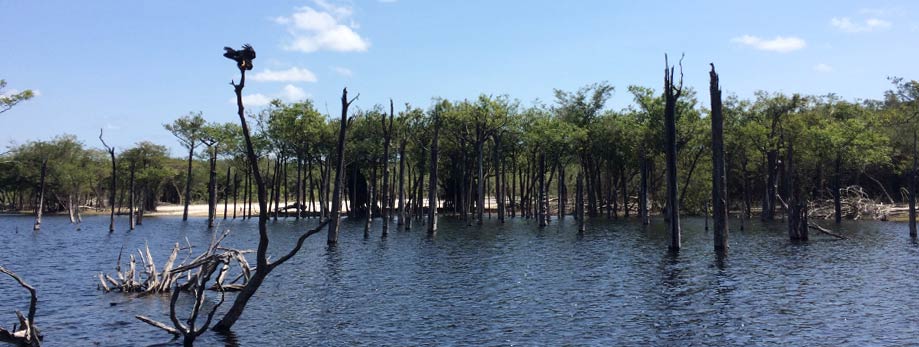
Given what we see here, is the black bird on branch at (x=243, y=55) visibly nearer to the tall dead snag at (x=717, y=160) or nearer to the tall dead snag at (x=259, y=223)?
the tall dead snag at (x=259, y=223)

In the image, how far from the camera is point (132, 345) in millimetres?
18609

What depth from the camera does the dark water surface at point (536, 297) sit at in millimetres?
19781

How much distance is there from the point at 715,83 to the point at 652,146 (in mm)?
44780

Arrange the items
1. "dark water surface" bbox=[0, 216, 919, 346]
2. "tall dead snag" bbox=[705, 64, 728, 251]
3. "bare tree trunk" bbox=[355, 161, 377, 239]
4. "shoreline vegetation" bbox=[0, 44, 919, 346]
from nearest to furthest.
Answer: "dark water surface" bbox=[0, 216, 919, 346] → "tall dead snag" bbox=[705, 64, 728, 251] → "bare tree trunk" bbox=[355, 161, 377, 239] → "shoreline vegetation" bbox=[0, 44, 919, 346]

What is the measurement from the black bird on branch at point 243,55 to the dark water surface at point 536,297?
27.3ft

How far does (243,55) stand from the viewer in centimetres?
1516

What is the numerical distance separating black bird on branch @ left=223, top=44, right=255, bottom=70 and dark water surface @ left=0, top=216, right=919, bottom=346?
27.3 feet

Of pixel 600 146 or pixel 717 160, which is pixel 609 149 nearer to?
pixel 600 146

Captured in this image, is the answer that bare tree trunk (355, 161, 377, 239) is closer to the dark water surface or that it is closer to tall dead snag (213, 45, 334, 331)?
the dark water surface

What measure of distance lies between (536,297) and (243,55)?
52.7 ft

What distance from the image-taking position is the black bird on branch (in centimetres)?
1502

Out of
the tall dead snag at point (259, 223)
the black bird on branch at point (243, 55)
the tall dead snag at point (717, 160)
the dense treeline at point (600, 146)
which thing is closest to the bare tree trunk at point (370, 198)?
the dense treeline at point (600, 146)

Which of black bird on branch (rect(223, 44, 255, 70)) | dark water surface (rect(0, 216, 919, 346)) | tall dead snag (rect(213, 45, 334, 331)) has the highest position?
black bird on branch (rect(223, 44, 255, 70))

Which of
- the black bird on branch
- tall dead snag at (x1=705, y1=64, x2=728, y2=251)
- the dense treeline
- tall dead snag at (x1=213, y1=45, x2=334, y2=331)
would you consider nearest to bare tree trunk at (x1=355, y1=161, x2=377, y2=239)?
the dense treeline
